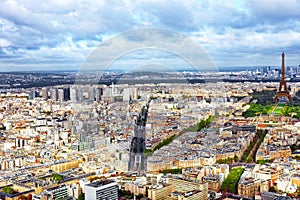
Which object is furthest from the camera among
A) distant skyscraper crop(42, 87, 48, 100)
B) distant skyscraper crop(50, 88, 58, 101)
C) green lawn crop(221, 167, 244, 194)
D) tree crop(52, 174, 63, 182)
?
distant skyscraper crop(42, 87, 48, 100)

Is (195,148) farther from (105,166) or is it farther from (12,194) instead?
(12,194)

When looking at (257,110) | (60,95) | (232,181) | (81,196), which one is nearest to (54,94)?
(60,95)

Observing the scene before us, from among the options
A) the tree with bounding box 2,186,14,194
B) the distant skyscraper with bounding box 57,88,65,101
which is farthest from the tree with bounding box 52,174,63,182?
the distant skyscraper with bounding box 57,88,65,101

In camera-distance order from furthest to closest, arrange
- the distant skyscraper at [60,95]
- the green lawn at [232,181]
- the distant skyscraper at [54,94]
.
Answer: the distant skyscraper at [54,94]
the distant skyscraper at [60,95]
the green lawn at [232,181]

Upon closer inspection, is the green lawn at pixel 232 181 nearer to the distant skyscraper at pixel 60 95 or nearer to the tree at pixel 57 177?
the tree at pixel 57 177

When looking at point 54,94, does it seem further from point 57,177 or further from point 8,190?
point 8,190

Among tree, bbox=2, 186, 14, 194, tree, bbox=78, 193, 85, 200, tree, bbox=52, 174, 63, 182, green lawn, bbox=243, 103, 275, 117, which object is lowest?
tree, bbox=2, 186, 14, 194

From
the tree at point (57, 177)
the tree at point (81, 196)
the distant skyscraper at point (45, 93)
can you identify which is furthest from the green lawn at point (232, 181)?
the distant skyscraper at point (45, 93)

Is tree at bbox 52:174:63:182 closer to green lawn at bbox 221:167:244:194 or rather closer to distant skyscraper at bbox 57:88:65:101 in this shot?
green lawn at bbox 221:167:244:194
